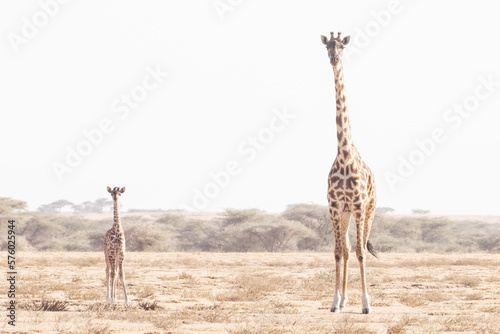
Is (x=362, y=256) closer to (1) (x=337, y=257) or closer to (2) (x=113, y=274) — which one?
(1) (x=337, y=257)

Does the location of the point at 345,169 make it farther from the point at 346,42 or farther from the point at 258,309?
the point at 258,309

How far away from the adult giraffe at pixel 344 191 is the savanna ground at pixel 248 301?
617mm

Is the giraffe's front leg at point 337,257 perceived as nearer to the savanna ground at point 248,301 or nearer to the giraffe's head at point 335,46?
the savanna ground at point 248,301

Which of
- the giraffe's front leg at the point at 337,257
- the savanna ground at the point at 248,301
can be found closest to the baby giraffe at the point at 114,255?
the savanna ground at the point at 248,301

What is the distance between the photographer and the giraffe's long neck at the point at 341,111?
9.80m

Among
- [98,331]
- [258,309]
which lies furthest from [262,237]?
[98,331]

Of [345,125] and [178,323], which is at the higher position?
[345,125]

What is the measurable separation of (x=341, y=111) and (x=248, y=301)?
3521 mm

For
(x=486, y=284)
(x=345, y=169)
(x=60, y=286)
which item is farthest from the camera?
(x=486, y=284)

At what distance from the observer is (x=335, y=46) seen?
31.4 ft

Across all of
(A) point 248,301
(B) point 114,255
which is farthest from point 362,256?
(B) point 114,255

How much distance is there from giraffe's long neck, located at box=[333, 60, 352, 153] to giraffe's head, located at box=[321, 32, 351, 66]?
0.35 ft

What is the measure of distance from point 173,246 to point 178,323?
26.0 meters

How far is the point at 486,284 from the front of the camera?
47.0ft
